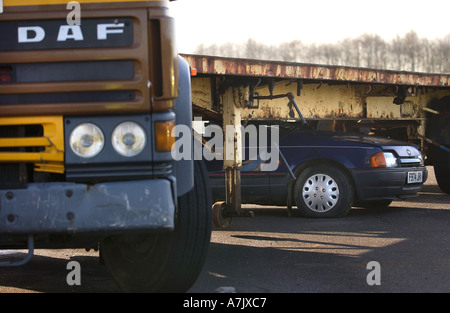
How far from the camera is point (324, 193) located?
29.3ft

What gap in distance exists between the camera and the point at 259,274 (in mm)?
5375

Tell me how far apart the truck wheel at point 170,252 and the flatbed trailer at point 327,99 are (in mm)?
2894

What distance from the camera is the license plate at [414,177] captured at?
366 inches

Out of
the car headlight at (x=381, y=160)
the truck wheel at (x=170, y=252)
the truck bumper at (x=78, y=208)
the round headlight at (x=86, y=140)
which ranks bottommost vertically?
the car headlight at (x=381, y=160)

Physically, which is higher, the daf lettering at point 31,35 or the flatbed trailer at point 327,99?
the daf lettering at point 31,35

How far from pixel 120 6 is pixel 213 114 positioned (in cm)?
480

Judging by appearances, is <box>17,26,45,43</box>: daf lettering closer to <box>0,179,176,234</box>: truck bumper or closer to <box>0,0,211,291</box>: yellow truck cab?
<box>0,0,211,291</box>: yellow truck cab

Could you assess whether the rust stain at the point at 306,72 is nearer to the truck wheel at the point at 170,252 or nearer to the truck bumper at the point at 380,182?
the truck bumper at the point at 380,182

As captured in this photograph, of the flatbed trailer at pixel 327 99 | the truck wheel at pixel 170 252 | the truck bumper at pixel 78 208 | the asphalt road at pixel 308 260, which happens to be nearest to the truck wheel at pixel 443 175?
the flatbed trailer at pixel 327 99
